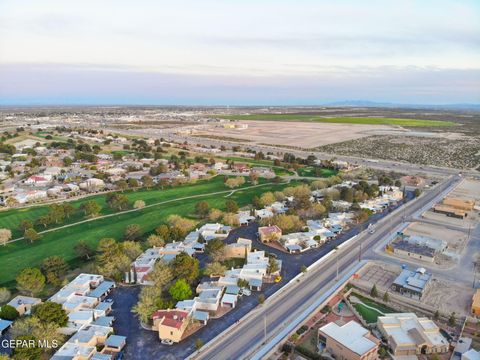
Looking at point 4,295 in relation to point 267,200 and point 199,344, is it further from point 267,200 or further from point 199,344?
point 267,200

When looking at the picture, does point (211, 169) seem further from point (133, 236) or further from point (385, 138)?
point (385, 138)

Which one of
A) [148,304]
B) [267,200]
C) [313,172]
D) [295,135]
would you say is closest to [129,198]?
[267,200]

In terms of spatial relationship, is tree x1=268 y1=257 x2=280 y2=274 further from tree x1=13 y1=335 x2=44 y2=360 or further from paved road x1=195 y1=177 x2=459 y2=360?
tree x1=13 y1=335 x2=44 y2=360

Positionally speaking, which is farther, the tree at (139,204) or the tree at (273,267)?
the tree at (139,204)

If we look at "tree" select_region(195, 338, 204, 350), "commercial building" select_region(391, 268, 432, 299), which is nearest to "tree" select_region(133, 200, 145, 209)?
"tree" select_region(195, 338, 204, 350)

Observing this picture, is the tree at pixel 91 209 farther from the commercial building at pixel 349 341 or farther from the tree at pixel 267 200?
the commercial building at pixel 349 341

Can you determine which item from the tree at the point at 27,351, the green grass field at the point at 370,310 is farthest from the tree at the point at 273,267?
the tree at the point at 27,351
